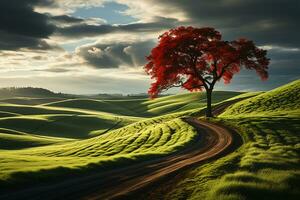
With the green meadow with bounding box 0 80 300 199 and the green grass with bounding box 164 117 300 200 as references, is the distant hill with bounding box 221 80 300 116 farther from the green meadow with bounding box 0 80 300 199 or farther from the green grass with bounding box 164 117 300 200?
the green grass with bounding box 164 117 300 200

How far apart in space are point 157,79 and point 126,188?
47755mm

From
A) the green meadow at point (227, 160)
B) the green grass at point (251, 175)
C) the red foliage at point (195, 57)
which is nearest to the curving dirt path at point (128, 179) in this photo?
the green meadow at point (227, 160)

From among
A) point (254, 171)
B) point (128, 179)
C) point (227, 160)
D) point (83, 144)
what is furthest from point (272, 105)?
point (128, 179)

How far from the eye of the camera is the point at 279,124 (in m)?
57.3

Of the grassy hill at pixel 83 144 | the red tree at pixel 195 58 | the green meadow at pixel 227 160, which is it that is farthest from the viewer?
the red tree at pixel 195 58

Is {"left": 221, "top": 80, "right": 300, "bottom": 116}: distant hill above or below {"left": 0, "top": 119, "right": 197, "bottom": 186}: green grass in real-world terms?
above

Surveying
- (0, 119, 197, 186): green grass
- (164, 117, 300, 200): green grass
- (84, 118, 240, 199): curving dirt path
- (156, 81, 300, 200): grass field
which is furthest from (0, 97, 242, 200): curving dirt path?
(0, 119, 197, 186): green grass

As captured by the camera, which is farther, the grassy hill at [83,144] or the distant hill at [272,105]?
the distant hill at [272,105]

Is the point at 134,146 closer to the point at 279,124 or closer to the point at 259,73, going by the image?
the point at 279,124

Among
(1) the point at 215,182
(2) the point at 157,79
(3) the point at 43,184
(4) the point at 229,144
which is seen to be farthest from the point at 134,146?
(1) the point at 215,182

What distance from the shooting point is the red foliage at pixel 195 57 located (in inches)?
2753

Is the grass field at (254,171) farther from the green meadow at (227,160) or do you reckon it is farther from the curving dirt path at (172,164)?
the curving dirt path at (172,164)

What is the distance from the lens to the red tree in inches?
2753

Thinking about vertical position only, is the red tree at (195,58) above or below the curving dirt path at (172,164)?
above
